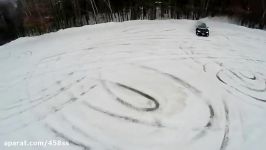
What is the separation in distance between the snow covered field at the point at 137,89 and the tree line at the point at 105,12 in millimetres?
718

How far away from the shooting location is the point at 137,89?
4.64 metres

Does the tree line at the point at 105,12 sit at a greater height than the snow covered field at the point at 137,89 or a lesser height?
greater

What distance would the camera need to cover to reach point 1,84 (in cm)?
504

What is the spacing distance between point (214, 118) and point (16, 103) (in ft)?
10.1

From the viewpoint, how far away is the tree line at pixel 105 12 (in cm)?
741

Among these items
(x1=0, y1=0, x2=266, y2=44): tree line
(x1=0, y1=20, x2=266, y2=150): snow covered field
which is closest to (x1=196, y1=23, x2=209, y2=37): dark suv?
(x1=0, y1=20, x2=266, y2=150): snow covered field

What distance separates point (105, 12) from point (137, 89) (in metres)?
3.64

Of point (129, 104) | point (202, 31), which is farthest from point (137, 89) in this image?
point (202, 31)

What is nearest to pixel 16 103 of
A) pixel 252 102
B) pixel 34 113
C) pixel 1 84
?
pixel 34 113

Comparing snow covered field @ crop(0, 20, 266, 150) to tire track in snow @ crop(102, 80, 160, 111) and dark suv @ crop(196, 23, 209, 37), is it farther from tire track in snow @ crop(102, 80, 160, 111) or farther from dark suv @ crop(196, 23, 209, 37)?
dark suv @ crop(196, 23, 209, 37)

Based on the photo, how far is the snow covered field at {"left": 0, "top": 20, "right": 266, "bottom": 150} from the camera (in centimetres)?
379

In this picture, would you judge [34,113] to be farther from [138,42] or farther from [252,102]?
[252,102]

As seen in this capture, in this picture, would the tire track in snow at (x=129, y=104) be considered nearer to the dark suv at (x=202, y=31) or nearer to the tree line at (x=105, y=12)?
the dark suv at (x=202, y=31)

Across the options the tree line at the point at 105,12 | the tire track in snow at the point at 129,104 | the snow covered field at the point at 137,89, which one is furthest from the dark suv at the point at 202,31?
the tire track in snow at the point at 129,104
